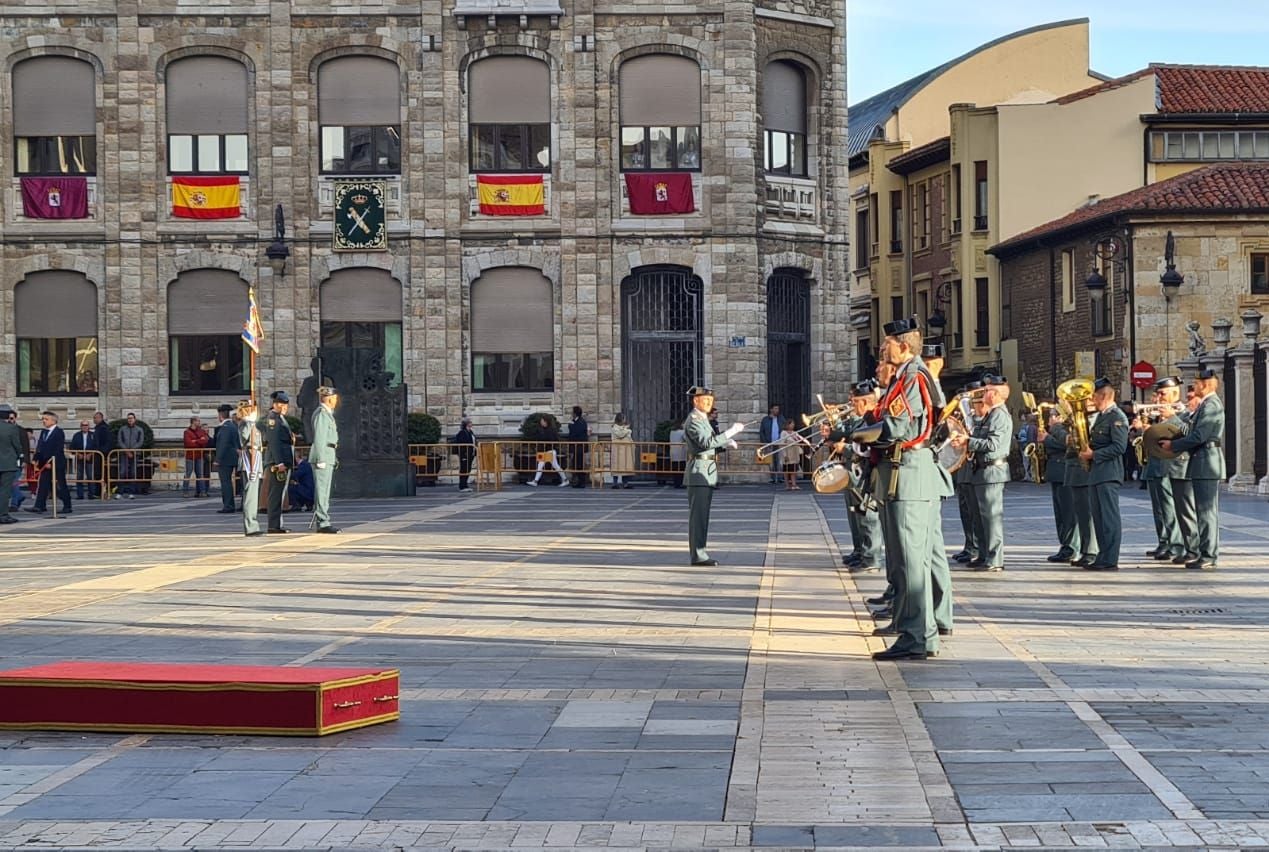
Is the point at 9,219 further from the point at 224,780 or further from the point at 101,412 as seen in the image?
the point at 224,780

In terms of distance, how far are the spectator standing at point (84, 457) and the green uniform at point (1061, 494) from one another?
78.1ft

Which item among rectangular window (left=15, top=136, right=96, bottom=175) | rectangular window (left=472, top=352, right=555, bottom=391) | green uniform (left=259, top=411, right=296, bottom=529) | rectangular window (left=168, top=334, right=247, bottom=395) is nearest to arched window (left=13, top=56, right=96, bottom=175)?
rectangular window (left=15, top=136, right=96, bottom=175)

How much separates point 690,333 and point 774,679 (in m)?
32.9

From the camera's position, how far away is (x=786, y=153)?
45.8 meters

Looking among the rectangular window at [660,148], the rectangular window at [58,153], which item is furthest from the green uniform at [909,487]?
the rectangular window at [58,153]

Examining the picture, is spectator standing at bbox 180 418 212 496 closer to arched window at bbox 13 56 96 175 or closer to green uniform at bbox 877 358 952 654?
arched window at bbox 13 56 96 175

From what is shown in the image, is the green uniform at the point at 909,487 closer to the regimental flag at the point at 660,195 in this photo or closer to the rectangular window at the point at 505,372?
the regimental flag at the point at 660,195

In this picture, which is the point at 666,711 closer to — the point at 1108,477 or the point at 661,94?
the point at 1108,477

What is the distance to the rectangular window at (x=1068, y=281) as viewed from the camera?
180 ft

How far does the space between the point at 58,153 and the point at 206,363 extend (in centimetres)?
559

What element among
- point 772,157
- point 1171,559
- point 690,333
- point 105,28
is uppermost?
point 105,28

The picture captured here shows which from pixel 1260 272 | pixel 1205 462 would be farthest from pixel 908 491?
pixel 1260 272

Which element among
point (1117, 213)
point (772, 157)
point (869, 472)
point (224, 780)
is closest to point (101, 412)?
point (772, 157)

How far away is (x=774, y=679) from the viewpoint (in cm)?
1166
